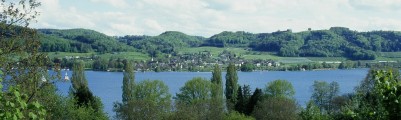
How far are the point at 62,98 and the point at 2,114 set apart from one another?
1112 inches

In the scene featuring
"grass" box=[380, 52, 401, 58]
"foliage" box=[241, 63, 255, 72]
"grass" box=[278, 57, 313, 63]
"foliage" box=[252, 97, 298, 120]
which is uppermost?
"grass" box=[380, 52, 401, 58]

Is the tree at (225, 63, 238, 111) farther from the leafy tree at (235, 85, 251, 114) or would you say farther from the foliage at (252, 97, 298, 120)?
the foliage at (252, 97, 298, 120)

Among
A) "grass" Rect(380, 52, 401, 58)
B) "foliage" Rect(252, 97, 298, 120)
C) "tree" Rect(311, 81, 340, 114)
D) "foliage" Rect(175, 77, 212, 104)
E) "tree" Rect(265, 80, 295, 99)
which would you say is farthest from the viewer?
"grass" Rect(380, 52, 401, 58)

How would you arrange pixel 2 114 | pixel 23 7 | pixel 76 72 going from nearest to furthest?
pixel 2 114
pixel 23 7
pixel 76 72

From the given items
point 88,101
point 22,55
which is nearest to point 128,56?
point 88,101

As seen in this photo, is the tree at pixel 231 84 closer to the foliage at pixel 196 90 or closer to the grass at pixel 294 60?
the foliage at pixel 196 90

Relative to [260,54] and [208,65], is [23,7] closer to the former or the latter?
[208,65]

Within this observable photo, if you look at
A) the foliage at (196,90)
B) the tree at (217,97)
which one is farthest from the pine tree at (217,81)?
the foliage at (196,90)

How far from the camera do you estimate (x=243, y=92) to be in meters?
48.7

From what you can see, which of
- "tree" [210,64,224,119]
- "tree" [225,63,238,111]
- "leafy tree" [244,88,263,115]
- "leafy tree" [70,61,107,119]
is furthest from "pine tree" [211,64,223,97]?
"leafy tree" [70,61,107,119]

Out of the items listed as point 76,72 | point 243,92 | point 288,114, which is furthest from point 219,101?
point 76,72

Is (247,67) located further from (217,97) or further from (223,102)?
(223,102)

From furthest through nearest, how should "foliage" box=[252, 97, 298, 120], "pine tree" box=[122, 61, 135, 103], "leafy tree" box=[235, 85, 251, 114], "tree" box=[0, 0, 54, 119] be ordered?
"pine tree" box=[122, 61, 135, 103]
"leafy tree" box=[235, 85, 251, 114]
"foliage" box=[252, 97, 298, 120]
"tree" box=[0, 0, 54, 119]

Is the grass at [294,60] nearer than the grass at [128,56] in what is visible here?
No
